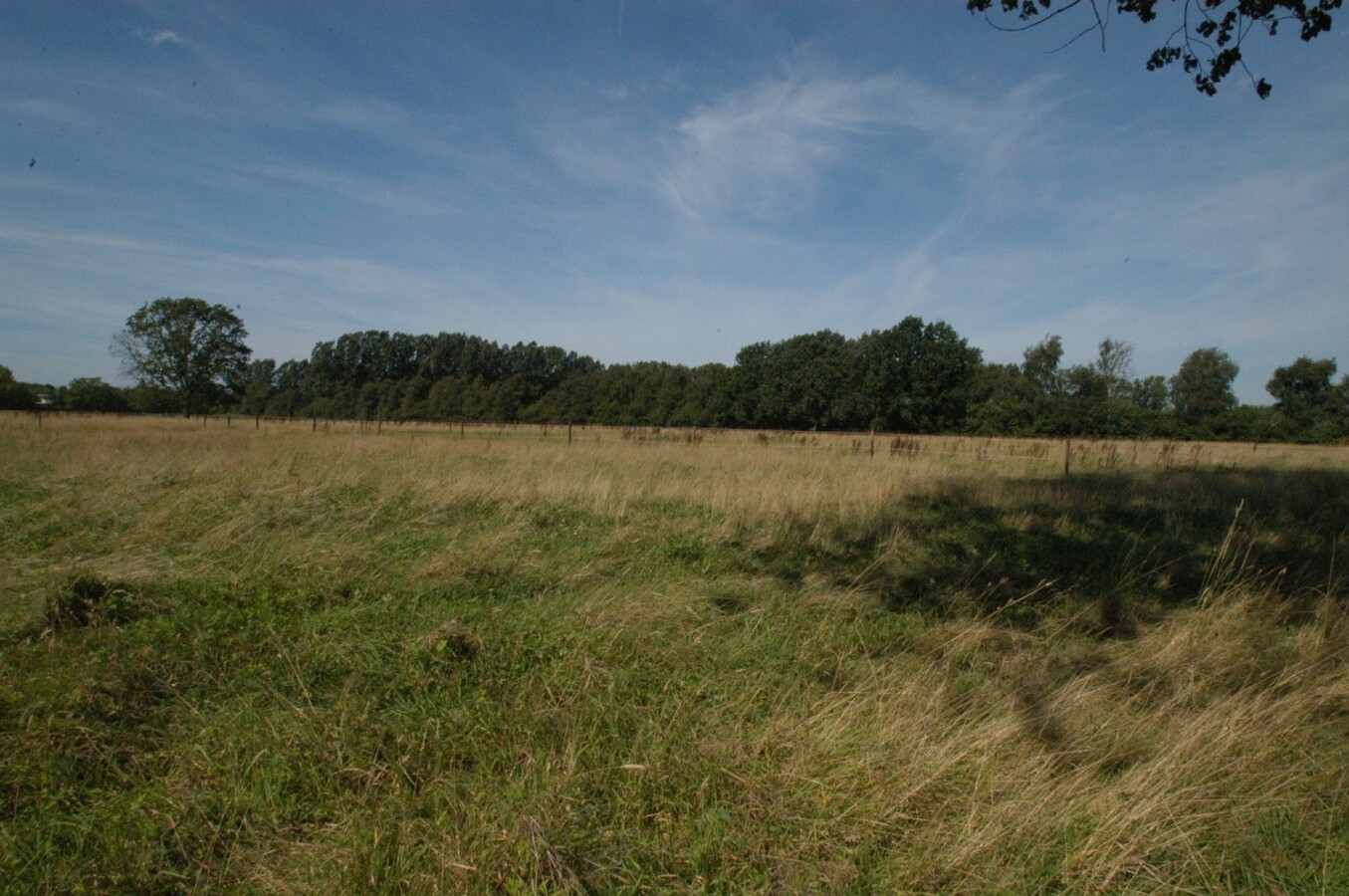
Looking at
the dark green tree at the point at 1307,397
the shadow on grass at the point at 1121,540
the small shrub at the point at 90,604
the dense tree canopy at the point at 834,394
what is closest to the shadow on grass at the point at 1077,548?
the shadow on grass at the point at 1121,540

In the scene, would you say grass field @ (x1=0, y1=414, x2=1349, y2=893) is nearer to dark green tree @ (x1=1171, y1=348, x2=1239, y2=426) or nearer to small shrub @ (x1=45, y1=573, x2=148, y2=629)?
small shrub @ (x1=45, y1=573, x2=148, y2=629)

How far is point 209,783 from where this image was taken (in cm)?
269

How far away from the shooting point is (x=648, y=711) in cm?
329

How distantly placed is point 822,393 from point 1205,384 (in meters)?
41.1

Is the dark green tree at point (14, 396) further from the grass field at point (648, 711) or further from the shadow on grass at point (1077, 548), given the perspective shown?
the shadow on grass at point (1077, 548)

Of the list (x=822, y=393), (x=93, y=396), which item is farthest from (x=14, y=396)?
(x=822, y=393)

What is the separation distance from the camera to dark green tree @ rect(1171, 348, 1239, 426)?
211ft

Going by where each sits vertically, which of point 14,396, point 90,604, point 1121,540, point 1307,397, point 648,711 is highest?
point 1307,397

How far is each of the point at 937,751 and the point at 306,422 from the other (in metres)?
42.7

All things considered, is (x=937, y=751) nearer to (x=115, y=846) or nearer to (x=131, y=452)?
(x=115, y=846)

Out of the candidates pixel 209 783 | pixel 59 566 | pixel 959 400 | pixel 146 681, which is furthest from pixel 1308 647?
pixel 959 400

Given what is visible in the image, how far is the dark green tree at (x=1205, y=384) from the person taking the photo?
64.3m

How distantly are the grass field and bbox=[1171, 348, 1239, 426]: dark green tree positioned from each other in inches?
2886

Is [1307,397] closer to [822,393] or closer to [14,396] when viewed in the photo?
[822,393]
